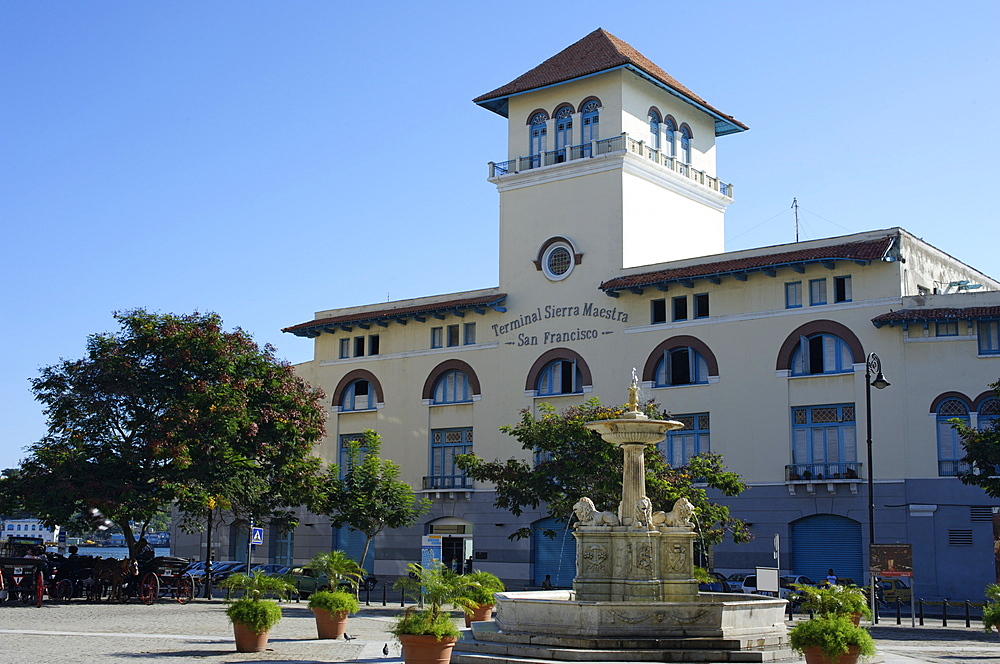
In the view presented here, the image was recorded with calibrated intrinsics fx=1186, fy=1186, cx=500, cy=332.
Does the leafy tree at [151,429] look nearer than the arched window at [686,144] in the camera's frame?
Yes

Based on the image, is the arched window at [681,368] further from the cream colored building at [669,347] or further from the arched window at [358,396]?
the arched window at [358,396]

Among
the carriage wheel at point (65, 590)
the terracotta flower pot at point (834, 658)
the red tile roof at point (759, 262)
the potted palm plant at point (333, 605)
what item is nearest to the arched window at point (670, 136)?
the red tile roof at point (759, 262)


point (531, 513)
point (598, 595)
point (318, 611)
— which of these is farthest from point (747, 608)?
point (531, 513)

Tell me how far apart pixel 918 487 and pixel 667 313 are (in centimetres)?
1170

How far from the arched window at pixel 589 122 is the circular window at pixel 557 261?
14.2 ft

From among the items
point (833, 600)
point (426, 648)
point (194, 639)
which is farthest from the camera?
point (194, 639)

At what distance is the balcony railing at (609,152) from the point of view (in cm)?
5038

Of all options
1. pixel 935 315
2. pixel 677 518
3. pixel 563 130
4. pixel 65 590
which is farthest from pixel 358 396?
pixel 677 518

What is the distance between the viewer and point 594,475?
3822 cm

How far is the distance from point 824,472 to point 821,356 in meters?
4.23

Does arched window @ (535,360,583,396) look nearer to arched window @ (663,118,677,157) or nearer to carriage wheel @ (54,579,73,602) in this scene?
arched window @ (663,118,677,157)

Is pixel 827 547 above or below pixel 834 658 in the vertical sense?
above

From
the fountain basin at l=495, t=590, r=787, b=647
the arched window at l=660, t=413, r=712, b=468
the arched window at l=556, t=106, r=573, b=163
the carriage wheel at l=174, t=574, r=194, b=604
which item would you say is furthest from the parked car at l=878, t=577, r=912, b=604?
the carriage wheel at l=174, t=574, r=194, b=604

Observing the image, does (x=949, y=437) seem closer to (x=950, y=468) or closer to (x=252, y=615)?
(x=950, y=468)
